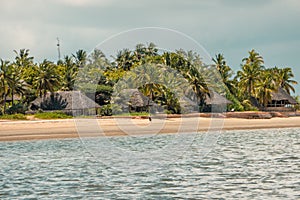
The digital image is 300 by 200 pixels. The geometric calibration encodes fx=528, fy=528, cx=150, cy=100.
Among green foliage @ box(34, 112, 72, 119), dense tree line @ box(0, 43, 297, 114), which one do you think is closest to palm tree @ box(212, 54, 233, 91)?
dense tree line @ box(0, 43, 297, 114)

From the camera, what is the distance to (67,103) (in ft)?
223

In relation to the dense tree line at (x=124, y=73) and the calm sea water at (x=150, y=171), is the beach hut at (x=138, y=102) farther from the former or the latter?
the calm sea water at (x=150, y=171)

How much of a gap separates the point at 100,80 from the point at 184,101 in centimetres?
1269

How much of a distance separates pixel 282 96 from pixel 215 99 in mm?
16092

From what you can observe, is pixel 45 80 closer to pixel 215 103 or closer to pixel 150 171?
pixel 215 103

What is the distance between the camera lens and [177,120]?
5875 cm

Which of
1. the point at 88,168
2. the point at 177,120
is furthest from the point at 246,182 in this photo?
the point at 177,120

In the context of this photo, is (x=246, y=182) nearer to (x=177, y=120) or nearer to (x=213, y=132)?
(x=213, y=132)

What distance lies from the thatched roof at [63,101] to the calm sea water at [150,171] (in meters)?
31.7

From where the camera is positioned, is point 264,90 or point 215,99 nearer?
point 215,99

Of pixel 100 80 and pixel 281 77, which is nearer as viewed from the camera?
pixel 100 80

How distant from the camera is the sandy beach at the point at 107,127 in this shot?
136 ft

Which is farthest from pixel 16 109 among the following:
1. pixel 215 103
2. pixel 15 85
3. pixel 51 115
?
pixel 215 103

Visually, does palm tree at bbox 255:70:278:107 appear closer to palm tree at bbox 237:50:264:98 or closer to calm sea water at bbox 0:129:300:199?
palm tree at bbox 237:50:264:98
